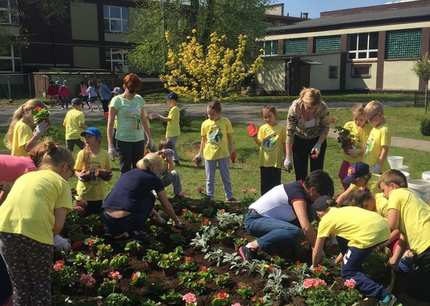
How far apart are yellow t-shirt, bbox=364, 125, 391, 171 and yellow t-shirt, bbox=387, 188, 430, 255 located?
1960mm

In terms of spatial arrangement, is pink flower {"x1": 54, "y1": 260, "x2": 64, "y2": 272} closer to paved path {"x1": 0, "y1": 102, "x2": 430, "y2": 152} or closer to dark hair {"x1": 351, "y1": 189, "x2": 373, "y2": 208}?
dark hair {"x1": 351, "y1": 189, "x2": 373, "y2": 208}

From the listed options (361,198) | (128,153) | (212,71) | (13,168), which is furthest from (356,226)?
(212,71)

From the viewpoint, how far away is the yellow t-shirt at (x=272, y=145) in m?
7.22

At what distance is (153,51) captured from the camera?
32.5 m

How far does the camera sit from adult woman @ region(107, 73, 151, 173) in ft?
23.0

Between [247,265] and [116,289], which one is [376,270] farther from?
[116,289]

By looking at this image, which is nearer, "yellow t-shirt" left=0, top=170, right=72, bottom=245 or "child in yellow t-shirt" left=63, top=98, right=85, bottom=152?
"yellow t-shirt" left=0, top=170, right=72, bottom=245

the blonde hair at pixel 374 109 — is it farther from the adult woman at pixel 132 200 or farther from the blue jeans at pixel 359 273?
the adult woman at pixel 132 200

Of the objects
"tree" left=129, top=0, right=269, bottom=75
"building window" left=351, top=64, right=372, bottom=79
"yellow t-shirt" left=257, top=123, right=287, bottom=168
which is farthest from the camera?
"building window" left=351, top=64, right=372, bottom=79

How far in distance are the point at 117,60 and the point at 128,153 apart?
41597 mm

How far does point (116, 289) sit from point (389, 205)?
2653mm

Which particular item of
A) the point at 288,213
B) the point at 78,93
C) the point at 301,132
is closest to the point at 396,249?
the point at 288,213

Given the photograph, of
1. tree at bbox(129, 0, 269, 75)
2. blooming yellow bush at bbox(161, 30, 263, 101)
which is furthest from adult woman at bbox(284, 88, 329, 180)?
tree at bbox(129, 0, 269, 75)

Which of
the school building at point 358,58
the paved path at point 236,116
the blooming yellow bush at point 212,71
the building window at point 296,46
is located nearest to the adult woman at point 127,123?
the blooming yellow bush at point 212,71
